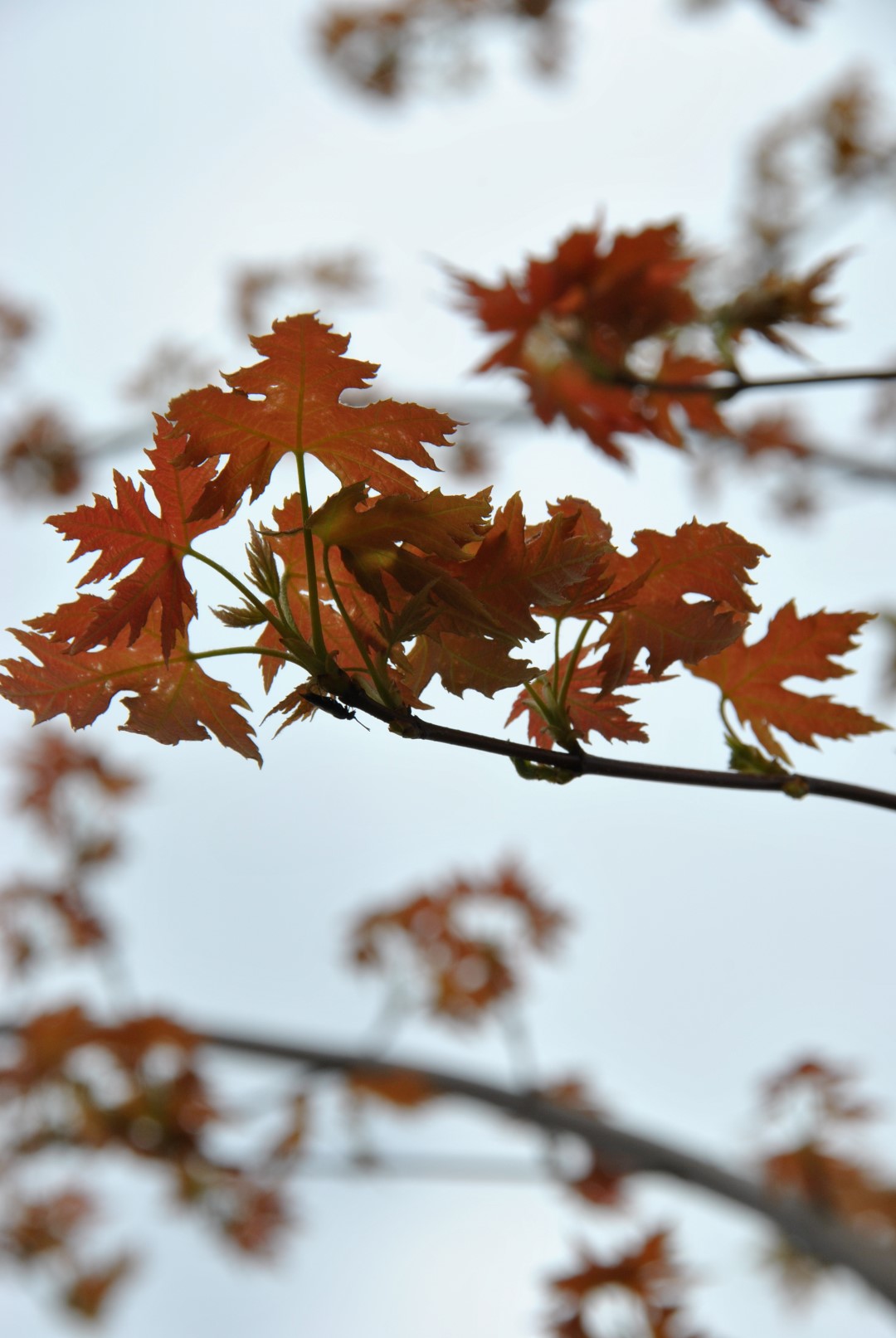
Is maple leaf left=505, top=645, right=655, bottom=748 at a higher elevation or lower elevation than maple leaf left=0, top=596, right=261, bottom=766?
higher

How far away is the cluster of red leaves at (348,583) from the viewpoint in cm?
66

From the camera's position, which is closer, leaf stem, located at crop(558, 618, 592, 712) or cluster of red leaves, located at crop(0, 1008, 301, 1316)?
leaf stem, located at crop(558, 618, 592, 712)

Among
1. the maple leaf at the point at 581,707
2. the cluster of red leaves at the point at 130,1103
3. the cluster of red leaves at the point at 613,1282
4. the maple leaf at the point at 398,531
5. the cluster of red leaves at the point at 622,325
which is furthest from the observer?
the cluster of red leaves at the point at 130,1103

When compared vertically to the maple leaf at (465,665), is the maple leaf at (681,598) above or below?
above

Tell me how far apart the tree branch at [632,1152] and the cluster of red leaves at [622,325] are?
1642 millimetres

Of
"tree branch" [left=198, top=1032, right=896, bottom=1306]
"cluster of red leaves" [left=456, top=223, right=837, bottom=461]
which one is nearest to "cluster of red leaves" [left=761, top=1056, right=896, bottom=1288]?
"tree branch" [left=198, top=1032, right=896, bottom=1306]

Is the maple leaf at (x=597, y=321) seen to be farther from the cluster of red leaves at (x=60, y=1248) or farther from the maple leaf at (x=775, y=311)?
the cluster of red leaves at (x=60, y=1248)

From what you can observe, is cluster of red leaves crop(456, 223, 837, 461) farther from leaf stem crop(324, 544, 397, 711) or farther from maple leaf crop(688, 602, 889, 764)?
leaf stem crop(324, 544, 397, 711)

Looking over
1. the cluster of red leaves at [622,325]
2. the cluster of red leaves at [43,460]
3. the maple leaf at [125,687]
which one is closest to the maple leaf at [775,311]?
the cluster of red leaves at [622,325]

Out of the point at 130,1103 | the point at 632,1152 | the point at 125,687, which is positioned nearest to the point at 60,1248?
the point at 130,1103

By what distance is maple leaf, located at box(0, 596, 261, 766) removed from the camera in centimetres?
72

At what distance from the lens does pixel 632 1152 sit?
7.70 ft

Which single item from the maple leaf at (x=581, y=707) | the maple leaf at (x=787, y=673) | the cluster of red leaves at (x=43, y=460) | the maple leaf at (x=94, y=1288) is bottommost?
the maple leaf at (x=94, y=1288)

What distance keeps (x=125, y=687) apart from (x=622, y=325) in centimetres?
101
